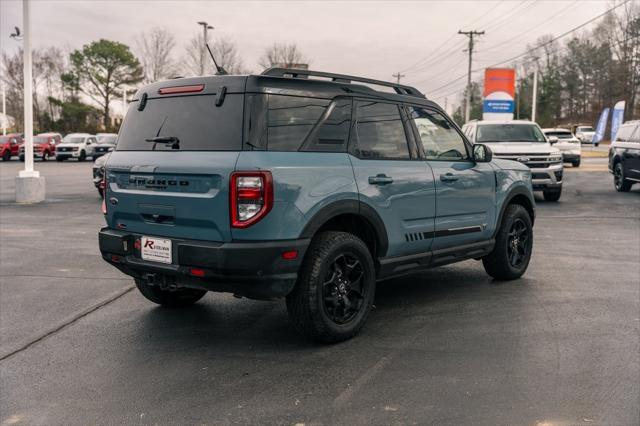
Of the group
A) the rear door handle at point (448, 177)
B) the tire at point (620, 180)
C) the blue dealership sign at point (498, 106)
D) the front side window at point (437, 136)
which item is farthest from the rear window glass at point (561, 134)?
the rear door handle at point (448, 177)

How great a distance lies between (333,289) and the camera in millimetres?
4820

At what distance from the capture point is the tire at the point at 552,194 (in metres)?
15.2

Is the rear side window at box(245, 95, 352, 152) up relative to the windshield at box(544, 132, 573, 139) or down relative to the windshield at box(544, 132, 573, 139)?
down

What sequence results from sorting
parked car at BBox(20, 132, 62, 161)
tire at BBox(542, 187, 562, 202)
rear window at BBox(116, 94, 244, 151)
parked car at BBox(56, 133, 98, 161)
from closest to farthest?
rear window at BBox(116, 94, 244, 151) → tire at BBox(542, 187, 562, 202) → parked car at BBox(56, 133, 98, 161) → parked car at BBox(20, 132, 62, 161)

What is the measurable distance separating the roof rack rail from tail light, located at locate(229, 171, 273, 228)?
829 mm

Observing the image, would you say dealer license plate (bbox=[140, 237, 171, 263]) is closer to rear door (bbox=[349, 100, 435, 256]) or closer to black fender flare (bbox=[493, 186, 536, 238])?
rear door (bbox=[349, 100, 435, 256])

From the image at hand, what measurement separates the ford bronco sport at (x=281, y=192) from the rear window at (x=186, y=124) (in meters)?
0.01

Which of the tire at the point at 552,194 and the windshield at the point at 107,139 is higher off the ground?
the windshield at the point at 107,139

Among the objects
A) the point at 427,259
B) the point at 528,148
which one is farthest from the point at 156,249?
the point at 528,148

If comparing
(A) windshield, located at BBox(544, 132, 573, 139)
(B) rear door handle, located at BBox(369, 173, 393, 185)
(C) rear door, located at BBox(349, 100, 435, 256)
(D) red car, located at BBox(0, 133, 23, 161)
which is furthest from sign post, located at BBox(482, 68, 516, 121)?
(B) rear door handle, located at BBox(369, 173, 393, 185)

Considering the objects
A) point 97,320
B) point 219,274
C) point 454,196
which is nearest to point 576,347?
point 454,196

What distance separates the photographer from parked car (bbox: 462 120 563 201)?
14.6 metres

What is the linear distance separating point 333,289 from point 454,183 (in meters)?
1.80

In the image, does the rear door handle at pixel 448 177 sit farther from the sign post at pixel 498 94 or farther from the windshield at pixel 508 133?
the sign post at pixel 498 94
